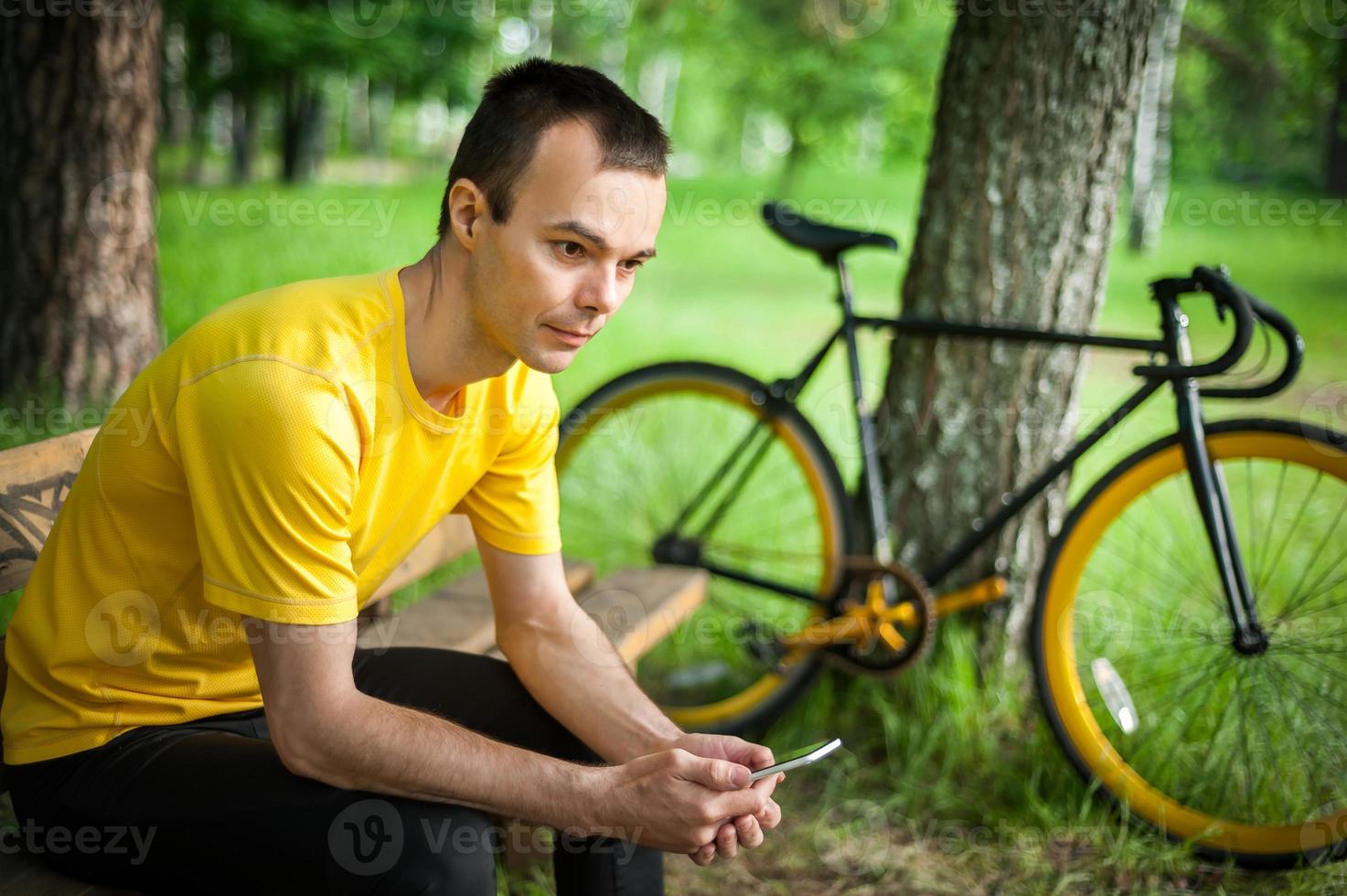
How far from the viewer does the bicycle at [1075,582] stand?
7.36ft

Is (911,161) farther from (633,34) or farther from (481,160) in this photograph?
(481,160)

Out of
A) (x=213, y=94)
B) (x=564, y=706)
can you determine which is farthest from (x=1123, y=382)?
(x=213, y=94)

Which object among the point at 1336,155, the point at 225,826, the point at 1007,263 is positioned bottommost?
the point at 225,826

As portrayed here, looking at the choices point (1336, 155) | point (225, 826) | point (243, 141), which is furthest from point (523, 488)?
point (243, 141)

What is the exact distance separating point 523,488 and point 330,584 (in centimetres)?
47

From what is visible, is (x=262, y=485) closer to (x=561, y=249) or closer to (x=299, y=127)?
(x=561, y=249)

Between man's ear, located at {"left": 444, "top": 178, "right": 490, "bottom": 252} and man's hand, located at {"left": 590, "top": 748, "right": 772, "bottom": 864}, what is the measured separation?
76 centimetres

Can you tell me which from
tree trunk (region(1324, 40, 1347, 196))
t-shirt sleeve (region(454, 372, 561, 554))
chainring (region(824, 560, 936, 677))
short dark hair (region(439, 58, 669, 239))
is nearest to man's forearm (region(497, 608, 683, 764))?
t-shirt sleeve (region(454, 372, 561, 554))

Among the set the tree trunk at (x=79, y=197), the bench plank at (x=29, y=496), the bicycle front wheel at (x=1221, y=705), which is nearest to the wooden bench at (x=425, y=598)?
the bench plank at (x=29, y=496)

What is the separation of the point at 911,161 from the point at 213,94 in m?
7.89

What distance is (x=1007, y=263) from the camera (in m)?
2.67

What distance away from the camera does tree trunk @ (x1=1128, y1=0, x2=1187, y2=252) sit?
7.23 metres

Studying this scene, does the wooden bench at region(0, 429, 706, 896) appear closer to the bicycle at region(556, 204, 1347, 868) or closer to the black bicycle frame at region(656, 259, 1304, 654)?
the bicycle at region(556, 204, 1347, 868)

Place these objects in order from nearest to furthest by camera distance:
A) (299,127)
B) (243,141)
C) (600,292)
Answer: (600,292) → (299,127) → (243,141)
